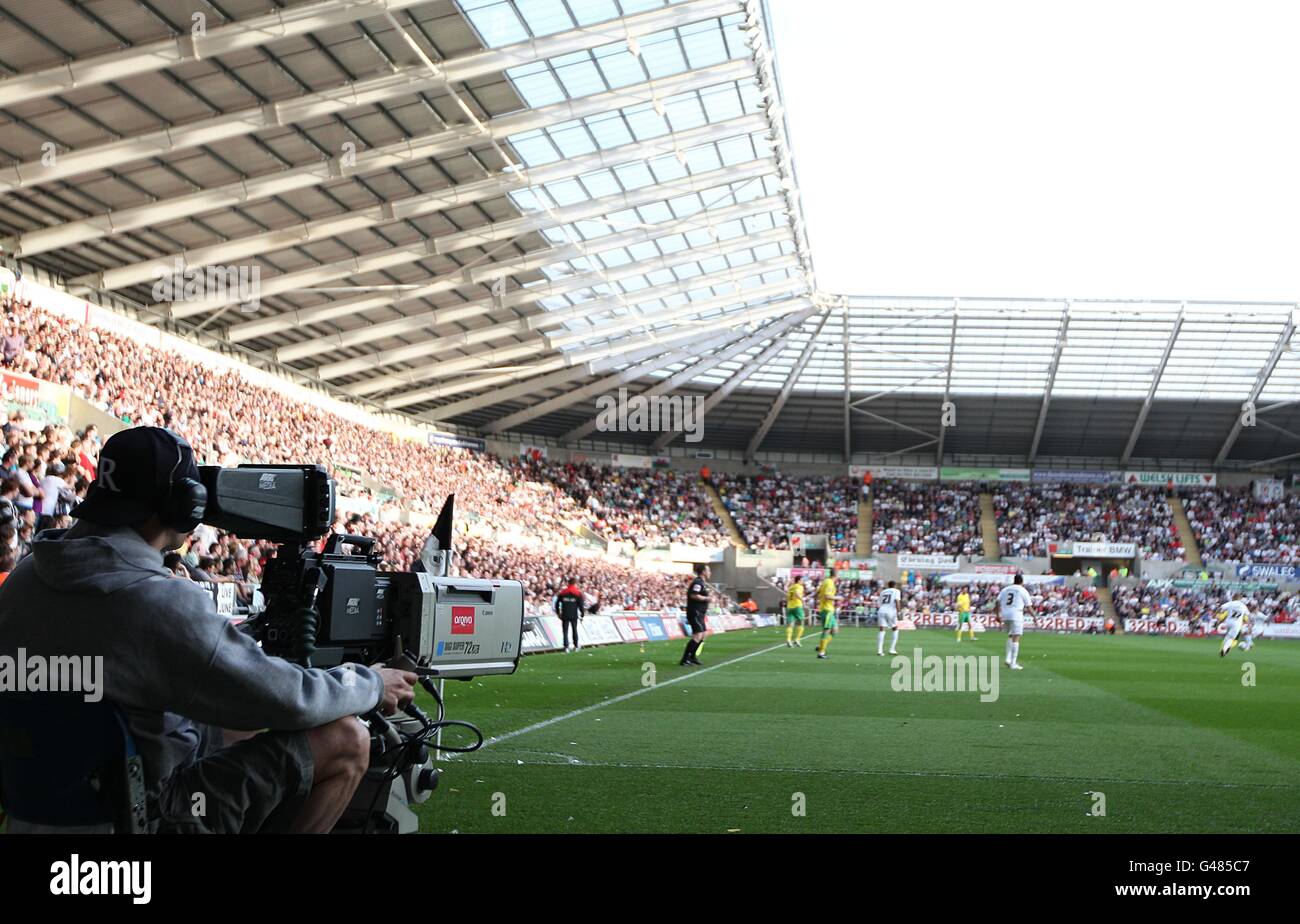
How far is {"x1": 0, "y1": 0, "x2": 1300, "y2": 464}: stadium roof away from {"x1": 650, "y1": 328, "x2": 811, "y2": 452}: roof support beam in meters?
0.21

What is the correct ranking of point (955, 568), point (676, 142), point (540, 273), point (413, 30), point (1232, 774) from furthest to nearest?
point (955, 568) → point (540, 273) → point (676, 142) → point (413, 30) → point (1232, 774)

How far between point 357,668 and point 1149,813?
4.68 metres

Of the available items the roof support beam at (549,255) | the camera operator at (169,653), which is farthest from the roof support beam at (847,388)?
the camera operator at (169,653)

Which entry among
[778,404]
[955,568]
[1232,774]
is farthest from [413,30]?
[955,568]

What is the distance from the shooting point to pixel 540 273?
3559cm

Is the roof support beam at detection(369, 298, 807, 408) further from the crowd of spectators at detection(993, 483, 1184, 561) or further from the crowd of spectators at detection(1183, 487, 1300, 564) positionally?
the crowd of spectators at detection(1183, 487, 1300, 564)

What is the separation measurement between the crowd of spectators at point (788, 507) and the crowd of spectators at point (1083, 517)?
28.0 ft

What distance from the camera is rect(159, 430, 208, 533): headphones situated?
304 cm

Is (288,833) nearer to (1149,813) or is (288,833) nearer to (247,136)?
(1149,813)

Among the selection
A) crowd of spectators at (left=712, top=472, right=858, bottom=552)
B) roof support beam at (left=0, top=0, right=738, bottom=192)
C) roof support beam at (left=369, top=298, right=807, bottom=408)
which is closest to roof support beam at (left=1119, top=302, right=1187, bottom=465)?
crowd of spectators at (left=712, top=472, right=858, bottom=552)

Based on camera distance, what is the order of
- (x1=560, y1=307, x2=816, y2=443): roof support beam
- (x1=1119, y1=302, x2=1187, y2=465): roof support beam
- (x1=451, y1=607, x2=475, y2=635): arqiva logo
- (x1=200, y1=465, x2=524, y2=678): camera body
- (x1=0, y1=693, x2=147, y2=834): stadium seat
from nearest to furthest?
(x1=0, y1=693, x2=147, y2=834): stadium seat, (x1=200, y1=465, x2=524, y2=678): camera body, (x1=451, y1=607, x2=475, y2=635): arqiva logo, (x1=1119, y1=302, x2=1187, y2=465): roof support beam, (x1=560, y1=307, x2=816, y2=443): roof support beam

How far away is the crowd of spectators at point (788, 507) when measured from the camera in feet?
201

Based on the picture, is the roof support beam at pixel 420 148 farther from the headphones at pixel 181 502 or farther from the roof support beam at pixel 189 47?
the headphones at pixel 181 502

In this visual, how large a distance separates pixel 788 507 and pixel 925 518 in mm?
7737
